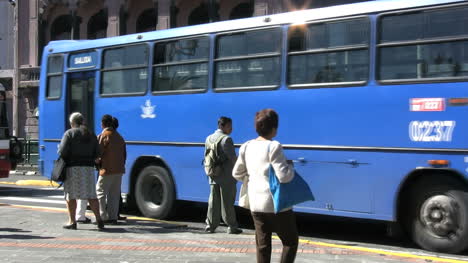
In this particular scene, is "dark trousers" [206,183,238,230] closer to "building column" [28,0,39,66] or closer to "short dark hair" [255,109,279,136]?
"short dark hair" [255,109,279,136]

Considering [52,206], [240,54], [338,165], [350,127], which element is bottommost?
[52,206]

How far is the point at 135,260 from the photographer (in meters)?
6.63

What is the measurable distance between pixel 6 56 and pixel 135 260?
99.1 feet

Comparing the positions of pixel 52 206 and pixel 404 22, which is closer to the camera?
pixel 404 22

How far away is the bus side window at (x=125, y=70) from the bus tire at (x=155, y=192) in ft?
5.13

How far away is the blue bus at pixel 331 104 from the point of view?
7086 millimetres

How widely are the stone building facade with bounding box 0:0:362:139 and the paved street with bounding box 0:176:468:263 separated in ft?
63.7

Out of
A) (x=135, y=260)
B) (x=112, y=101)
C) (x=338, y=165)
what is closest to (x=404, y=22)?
(x=338, y=165)

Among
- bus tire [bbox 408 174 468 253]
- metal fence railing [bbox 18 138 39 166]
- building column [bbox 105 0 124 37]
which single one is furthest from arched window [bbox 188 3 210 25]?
bus tire [bbox 408 174 468 253]

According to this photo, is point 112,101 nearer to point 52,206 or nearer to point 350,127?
point 52,206

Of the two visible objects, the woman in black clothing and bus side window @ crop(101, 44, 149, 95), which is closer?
the woman in black clothing

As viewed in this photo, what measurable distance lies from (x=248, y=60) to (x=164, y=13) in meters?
20.1

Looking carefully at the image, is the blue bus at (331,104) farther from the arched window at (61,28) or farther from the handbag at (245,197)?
the arched window at (61,28)

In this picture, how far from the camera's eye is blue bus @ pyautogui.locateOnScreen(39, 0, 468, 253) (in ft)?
23.2
